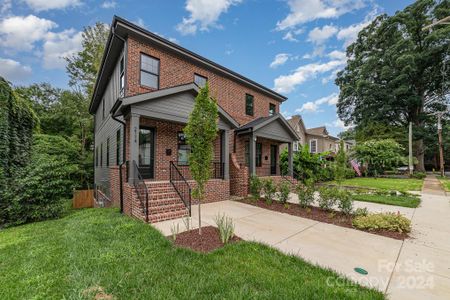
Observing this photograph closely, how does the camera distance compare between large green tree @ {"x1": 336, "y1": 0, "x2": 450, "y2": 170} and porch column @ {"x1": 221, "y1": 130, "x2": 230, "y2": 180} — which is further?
large green tree @ {"x1": 336, "y1": 0, "x2": 450, "y2": 170}

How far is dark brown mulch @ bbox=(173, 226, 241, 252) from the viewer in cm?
421

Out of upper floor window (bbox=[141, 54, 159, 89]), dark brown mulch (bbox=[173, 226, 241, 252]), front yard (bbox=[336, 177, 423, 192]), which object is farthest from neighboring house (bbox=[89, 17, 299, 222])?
front yard (bbox=[336, 177, 423, 192])

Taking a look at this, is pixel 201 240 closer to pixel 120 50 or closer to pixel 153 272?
pixel 153 272

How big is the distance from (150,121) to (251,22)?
913cm

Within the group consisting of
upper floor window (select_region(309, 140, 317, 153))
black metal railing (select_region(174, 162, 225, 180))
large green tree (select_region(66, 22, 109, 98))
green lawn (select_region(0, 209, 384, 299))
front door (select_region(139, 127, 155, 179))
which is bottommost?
green lawn (select_region(0, 209, 384, 299))

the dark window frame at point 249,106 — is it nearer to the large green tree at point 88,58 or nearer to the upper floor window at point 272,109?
the upper floor window at point 272,109

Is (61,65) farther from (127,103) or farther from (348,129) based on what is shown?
(348,129)

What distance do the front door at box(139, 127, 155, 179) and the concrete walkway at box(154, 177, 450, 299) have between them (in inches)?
125

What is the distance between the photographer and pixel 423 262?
11.9 feet

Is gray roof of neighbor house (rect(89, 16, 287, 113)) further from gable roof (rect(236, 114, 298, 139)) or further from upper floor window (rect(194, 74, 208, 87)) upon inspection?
gable roof (rect(236, 114, 298, 139))

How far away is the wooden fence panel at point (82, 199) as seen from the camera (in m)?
11.3

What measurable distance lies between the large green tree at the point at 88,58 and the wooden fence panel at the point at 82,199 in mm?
13280

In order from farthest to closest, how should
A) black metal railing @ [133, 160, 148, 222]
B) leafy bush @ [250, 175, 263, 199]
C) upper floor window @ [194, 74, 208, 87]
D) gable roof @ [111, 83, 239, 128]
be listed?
upper floor window @ [194, 74, 208, 87], leafy bush @ [250, 175, 263, 199], gable roof @ [111, 83, 239, 128], black metal railing @ [133, 160, 148, 222]

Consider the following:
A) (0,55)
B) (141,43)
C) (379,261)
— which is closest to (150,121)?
(141,43)
